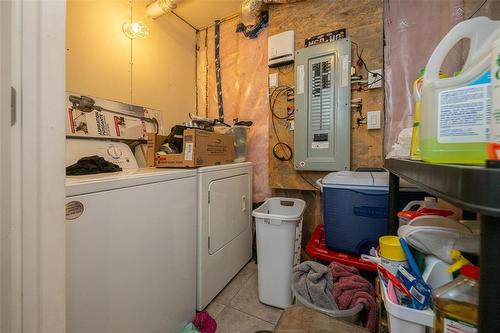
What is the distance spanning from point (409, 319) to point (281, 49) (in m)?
2.04

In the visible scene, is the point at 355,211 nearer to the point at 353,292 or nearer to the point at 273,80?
the point at 353,292

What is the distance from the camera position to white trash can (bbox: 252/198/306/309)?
1.46 m

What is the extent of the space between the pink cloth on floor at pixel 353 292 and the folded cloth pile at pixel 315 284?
0.03m

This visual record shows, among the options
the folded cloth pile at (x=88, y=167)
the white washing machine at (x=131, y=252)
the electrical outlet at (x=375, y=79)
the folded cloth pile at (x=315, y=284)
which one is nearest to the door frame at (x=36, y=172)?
the white washing machine at (x=131, y=252)

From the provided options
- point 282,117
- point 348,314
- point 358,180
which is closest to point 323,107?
point 282,117

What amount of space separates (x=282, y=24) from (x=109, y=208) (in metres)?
2.07

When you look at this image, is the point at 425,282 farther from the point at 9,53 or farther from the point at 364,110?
the point at 364,110

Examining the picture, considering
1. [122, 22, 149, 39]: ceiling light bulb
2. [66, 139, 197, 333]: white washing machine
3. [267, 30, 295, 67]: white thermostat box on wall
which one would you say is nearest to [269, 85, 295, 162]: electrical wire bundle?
[267, 30, 295, 67]: white thermostat box on wall

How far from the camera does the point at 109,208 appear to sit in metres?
0.86

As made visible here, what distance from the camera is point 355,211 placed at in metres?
1.24

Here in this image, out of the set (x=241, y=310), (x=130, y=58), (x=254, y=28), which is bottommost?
(x=241, y=310)

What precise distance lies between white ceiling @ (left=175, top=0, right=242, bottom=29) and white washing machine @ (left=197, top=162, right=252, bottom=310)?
1.69 meters

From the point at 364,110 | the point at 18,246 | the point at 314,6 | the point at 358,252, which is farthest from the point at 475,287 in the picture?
the point at 314,6

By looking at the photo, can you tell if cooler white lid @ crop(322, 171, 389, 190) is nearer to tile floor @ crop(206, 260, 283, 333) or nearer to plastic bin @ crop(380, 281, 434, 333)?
plastic bin @ crop(380, 281, 434, 333)
